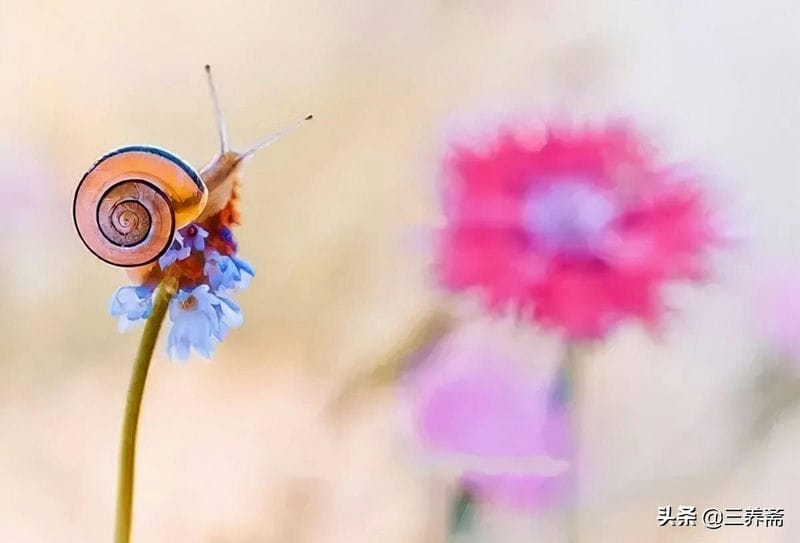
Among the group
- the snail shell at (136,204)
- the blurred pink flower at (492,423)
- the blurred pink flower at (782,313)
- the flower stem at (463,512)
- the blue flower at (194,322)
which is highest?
the snail shell at (136,204)

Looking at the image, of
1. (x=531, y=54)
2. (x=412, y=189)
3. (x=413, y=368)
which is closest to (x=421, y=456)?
(x=413, y=368)

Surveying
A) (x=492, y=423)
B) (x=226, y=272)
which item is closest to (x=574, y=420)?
(x=492, y=423)

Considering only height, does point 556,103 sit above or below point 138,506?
above

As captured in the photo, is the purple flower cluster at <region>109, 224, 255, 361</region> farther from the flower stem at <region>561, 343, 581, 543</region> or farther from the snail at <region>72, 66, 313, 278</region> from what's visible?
the flower stem at <region>561, 343, 581, 543</region>

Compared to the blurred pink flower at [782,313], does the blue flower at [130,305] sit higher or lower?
lower

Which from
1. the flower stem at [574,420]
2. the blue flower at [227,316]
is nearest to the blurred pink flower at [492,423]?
the flower stem at [574,420]

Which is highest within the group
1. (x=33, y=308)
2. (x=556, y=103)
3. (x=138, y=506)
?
(x=556, y=103)

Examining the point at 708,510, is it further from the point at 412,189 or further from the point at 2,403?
the point at 2,403

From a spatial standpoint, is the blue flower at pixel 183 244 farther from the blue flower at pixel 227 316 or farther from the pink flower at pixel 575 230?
the pink flower at pixel 575 230

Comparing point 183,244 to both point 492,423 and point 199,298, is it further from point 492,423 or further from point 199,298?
point 492,423
